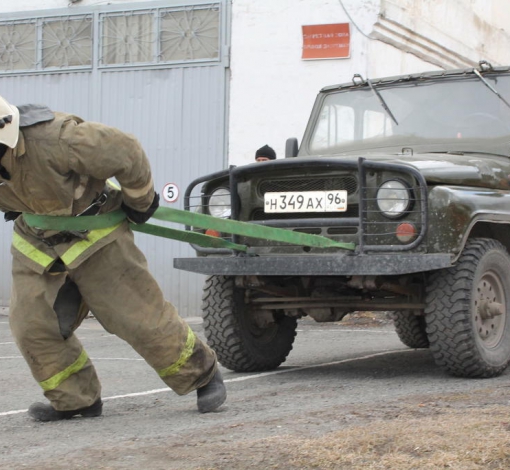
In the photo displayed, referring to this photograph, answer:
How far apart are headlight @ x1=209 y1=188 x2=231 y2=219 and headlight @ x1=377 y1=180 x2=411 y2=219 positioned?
3.49ft

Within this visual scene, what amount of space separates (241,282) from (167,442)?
2.46 meters

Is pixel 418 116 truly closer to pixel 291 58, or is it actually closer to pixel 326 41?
pixel 326 41

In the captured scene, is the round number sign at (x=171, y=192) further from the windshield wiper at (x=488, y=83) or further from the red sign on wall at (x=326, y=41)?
the windshield wiper at (x=488, y=83)

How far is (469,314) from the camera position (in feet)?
19.3

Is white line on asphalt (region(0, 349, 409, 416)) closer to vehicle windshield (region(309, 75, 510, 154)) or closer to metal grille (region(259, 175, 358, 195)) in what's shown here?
metal grille (region(259, 175, 358, 195))

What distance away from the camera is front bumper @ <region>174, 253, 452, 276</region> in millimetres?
5766

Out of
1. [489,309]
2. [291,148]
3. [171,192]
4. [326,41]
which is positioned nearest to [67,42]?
[171,192]

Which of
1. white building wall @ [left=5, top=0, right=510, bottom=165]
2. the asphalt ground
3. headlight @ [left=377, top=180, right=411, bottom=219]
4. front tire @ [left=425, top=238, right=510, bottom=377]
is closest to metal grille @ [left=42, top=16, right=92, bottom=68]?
white building wall @ [left=5, top=0, right=510, bottom=165]

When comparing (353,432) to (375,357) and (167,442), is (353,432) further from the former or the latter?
(375,357)

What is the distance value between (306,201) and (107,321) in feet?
6.09

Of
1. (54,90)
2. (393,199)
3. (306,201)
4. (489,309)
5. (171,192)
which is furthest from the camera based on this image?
(54,90)

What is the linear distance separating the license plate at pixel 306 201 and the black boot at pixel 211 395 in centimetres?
154

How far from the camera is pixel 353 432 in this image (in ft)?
13.3

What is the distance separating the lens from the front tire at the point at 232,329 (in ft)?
21.7
